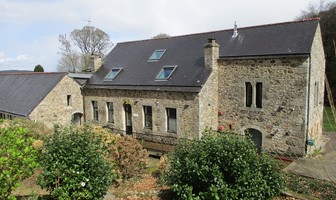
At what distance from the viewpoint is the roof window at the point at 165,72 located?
17859 mm

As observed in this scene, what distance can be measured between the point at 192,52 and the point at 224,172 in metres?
12.4

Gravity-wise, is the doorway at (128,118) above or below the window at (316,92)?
below

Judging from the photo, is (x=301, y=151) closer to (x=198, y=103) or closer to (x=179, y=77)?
(x=198, y=103)

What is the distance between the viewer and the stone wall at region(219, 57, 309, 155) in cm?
1438

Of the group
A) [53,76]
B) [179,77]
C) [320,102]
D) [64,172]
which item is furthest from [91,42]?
[64,172]

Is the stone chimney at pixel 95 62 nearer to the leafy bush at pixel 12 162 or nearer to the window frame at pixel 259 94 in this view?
the window frame at pixel 259 94

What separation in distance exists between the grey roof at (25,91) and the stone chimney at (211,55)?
11094mm

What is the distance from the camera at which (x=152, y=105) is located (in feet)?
58.9

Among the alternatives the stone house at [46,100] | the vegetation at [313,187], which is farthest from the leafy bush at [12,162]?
the stone house at [46,100]

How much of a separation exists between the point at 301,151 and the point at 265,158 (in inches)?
316

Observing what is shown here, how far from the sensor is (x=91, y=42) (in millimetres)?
51969

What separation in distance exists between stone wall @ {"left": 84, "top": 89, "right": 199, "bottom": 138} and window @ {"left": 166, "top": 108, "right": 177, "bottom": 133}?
20cm

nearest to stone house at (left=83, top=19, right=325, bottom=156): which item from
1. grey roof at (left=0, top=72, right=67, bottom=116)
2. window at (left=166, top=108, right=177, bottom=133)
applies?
window at (left=166, top=108, right=177, bottom=133)

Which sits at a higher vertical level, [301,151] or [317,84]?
[317,84]
